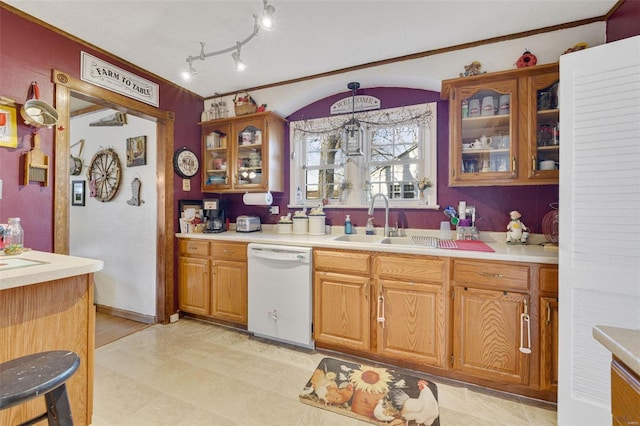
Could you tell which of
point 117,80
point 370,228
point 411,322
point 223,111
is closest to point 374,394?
point 411,322

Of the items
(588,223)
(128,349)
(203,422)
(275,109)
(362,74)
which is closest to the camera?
(588,223)

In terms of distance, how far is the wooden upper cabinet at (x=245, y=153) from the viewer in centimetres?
288

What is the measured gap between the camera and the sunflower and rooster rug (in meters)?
1.60

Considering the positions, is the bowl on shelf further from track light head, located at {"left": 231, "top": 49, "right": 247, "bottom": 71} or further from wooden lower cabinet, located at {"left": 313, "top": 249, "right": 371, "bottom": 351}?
track light head, located at {"left": 231, "top": 49, "right": 247, "bottom": 71}

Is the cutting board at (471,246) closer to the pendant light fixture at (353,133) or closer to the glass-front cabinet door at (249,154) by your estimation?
the pendant light fixture at (353,133)

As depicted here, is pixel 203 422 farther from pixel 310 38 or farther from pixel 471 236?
pixel 310 38

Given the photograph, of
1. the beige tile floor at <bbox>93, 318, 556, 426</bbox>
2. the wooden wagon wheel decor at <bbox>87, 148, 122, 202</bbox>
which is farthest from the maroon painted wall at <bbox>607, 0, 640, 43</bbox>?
the wooden wagon wheel decor at <bbox>87, 148, 122, 202</bbox>

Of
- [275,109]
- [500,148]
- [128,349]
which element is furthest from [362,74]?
[128,349]

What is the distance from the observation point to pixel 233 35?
209cm

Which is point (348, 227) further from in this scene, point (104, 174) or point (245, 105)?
point (104, 174)

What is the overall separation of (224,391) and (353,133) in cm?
240

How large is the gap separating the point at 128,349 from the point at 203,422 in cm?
126

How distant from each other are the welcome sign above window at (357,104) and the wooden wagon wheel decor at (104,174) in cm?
257

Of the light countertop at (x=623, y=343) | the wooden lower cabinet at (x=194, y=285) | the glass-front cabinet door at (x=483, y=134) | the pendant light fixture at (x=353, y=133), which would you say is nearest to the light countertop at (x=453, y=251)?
the wooden lower cabinet at (x=194, y=285)
